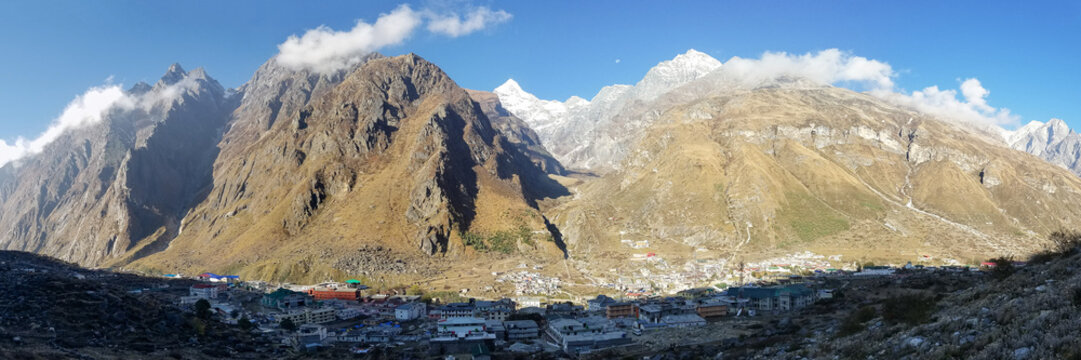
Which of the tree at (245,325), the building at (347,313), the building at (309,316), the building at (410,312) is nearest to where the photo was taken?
the tree at (245,325)

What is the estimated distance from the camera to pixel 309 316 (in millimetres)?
89438

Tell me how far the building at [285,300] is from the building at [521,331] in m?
51.1

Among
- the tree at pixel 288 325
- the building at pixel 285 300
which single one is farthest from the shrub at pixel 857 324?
the building at pixel 285 300

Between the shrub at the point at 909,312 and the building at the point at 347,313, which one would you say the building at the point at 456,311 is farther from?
the shrub at the point at 909,312

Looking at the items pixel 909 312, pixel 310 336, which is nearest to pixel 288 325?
pixel 310 336

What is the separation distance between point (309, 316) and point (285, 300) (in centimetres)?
1677

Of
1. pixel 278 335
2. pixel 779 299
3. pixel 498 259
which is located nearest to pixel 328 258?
pixel 498 259

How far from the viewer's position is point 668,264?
153 metres

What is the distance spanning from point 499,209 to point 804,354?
173900mm

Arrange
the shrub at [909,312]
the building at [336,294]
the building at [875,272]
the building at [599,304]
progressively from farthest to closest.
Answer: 1. the building at [336,294]
2. the building at [875,272]
3. the building at [599,304]
4. the shrub at [909,312]

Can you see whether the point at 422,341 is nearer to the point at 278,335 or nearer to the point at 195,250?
the point at 278,335

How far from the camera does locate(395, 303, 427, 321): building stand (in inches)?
3656

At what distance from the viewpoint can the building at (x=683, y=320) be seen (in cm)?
6606

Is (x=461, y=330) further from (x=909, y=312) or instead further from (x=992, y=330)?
(x=992, y=330)
